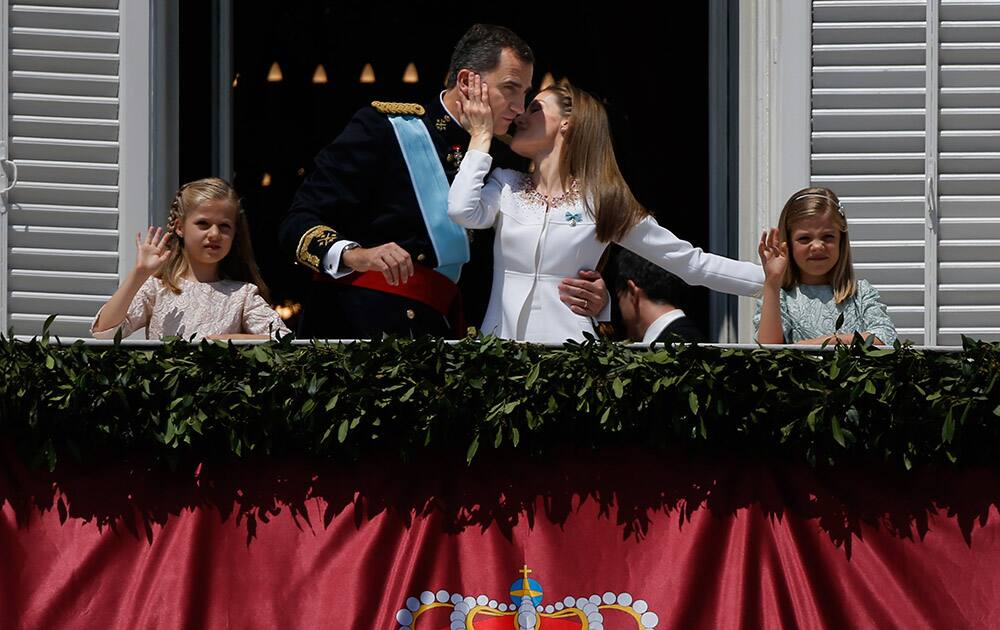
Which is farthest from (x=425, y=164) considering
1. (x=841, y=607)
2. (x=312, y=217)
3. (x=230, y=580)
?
(x=841, y=607)

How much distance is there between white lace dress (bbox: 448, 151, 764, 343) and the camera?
244 inches

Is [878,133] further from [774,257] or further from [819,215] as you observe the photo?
[774,257]

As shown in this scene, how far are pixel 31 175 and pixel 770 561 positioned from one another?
2885 mm

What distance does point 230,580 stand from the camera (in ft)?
18.5

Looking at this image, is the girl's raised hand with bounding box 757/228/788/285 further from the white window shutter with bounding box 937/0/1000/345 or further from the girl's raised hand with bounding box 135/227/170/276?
the girl's raised hand with bounding box 135/227/170/276

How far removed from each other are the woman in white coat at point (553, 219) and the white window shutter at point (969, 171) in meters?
0.84

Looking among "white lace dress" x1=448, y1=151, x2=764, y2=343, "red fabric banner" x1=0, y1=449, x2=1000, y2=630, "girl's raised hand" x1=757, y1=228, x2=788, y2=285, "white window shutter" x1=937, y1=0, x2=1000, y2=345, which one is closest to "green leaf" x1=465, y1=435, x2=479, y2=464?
"red fabric banner" x1=0, y1=449, x2=1000, y2=630

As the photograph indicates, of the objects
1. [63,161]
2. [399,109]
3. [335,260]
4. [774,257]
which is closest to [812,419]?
[774,257]

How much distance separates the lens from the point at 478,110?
20.4 feet

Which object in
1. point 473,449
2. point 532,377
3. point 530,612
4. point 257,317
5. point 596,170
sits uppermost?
point 596,170

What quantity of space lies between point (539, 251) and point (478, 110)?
47cm

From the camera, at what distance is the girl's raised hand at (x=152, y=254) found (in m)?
6.06

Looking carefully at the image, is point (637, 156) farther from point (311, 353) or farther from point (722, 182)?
point (311, 353)

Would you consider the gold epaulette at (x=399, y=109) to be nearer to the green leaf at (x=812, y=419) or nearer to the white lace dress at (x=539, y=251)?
the white lace dress at (x=539, y=251)
